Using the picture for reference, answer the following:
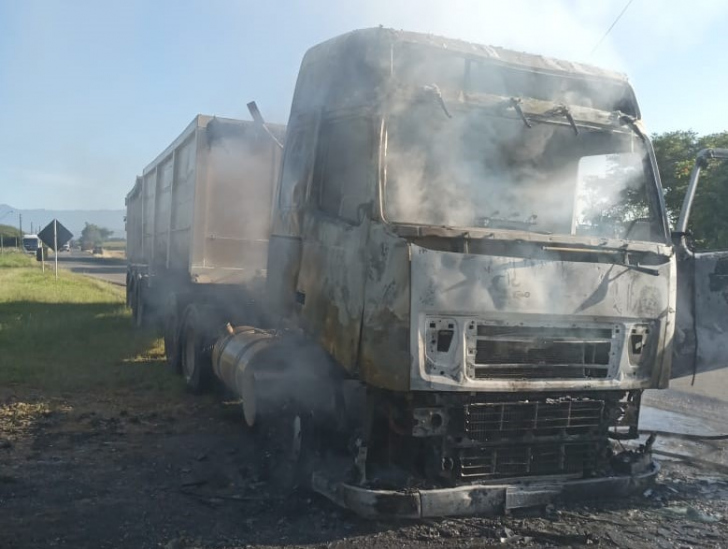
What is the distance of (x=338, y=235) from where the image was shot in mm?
4637

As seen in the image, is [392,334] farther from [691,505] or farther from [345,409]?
[691,505]

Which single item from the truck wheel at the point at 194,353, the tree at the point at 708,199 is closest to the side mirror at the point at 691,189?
the truck wheel at the point at 194,353

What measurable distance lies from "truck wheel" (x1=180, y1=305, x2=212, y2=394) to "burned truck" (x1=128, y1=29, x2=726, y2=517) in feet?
8.65

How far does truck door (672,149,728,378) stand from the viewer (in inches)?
203

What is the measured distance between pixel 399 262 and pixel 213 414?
4089 millimetres

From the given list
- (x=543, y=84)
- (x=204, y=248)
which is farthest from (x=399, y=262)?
(x=204, y=248)

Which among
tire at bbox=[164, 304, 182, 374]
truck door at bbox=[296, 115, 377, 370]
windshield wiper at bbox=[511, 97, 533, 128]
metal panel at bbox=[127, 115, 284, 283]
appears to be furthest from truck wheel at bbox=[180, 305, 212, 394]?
windshield wiper at bbox=[511, 97, 533, 128]

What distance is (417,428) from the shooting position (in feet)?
13.9

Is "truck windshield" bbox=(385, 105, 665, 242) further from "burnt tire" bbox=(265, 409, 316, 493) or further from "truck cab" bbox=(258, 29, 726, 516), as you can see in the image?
"burnt tire" bbox=(265, 409, 316, 493)

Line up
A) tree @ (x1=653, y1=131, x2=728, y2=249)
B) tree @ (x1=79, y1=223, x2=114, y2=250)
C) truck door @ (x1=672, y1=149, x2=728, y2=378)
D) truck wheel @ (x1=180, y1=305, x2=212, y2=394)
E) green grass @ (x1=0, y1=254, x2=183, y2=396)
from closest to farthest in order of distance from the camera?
1. truck door @ (x1=672, y1=149, x2=728, y2=378)
2. truck wheel @ (x1=180, y1=305, x2=212, y2=394)
3. green grass @ (x1=0, y1=254, x2=183, y2=396)
4. tree @ (x1=653, y1=131, x2=728, y2=249)
5. tree @ (x1=79, y1=223, x2=114, y2=250)

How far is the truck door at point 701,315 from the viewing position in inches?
203

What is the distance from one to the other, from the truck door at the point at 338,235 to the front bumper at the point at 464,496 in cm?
76

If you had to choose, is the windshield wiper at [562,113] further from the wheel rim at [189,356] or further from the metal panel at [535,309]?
the wheel rim at [189,356]

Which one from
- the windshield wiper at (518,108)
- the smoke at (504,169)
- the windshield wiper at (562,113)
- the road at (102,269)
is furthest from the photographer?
the road at (102,269)
